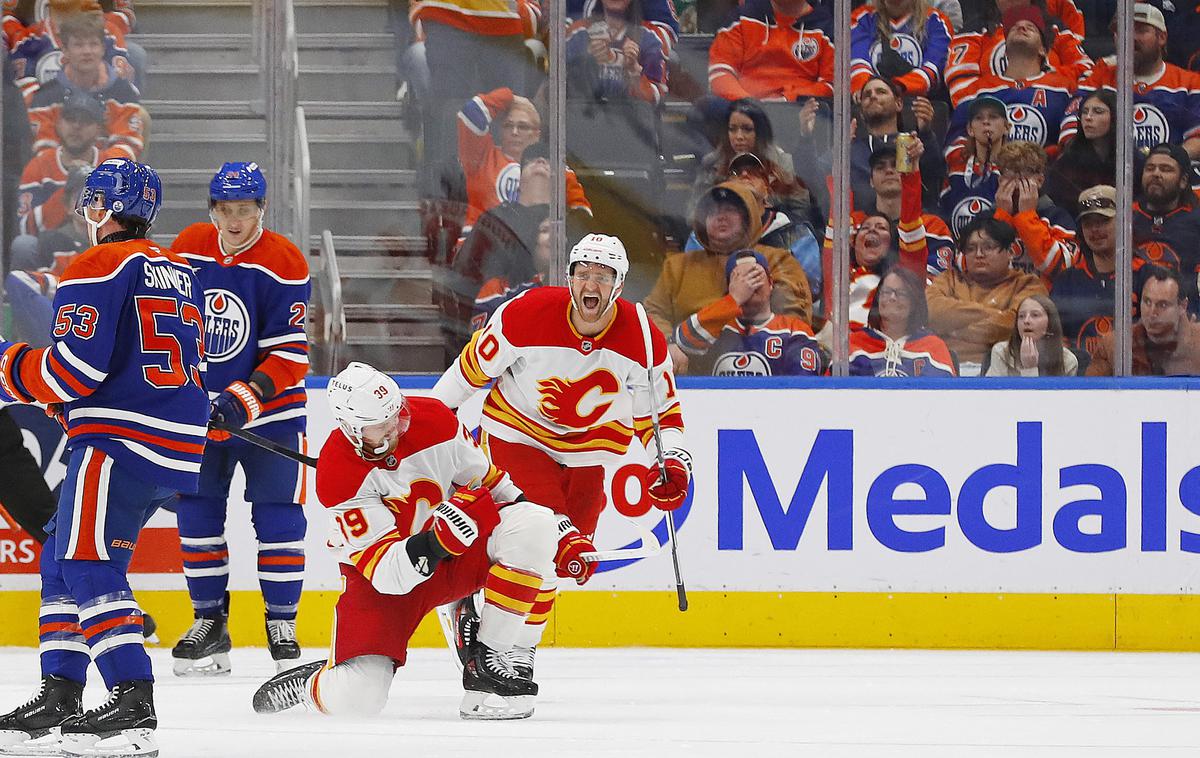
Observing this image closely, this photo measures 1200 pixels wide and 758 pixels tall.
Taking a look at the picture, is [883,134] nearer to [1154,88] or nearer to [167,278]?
[1154,88]

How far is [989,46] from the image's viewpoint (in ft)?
20.8

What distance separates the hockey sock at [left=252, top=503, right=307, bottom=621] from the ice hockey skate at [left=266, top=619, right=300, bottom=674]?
0.02 meters

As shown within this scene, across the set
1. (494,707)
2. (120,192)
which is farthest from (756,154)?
(120,192)

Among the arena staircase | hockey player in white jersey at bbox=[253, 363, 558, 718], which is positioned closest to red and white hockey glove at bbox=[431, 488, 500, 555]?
hockey player in white jersey at bbox=[253, 363, 558, 718]

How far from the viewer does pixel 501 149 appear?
6.23 m

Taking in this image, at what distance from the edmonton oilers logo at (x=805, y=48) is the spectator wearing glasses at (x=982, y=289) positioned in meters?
0.86

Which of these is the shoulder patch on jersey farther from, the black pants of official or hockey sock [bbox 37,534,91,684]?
the black pants of official

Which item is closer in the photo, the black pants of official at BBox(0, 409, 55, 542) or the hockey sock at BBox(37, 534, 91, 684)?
the hockey sock at BBox(37, 534, 91, 684)

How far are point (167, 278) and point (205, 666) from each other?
1.77 m

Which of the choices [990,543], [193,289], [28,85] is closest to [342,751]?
[193,289]

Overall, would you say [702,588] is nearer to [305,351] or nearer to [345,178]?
[305,351]

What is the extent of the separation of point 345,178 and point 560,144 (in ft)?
2.59

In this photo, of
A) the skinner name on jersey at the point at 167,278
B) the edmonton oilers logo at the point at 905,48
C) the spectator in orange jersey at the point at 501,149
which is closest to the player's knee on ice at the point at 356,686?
the skinner name on jersey at the point at 167,278

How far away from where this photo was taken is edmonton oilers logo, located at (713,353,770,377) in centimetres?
614
